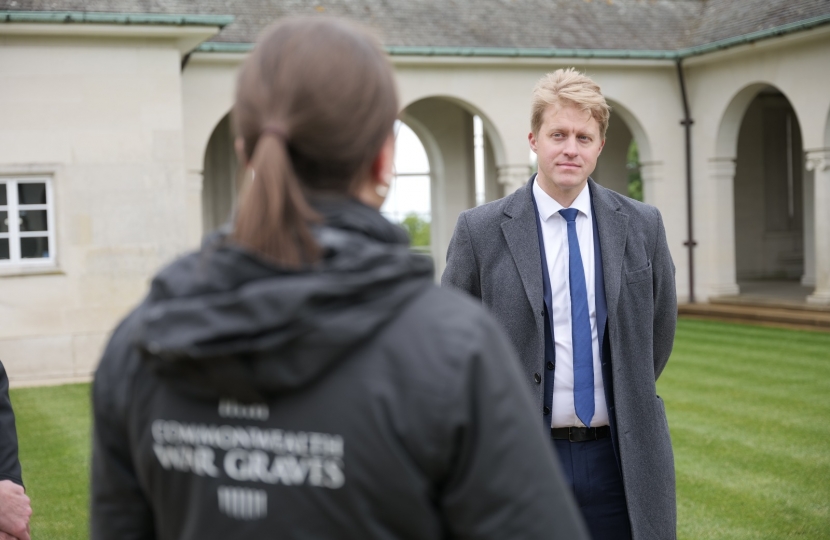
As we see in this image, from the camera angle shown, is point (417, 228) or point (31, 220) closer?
point (31, 220)

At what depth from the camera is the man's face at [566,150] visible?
3.29m

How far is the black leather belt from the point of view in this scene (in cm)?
312

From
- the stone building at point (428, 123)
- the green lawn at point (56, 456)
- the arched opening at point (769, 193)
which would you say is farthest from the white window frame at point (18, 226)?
the arched opening at point (769, 193)

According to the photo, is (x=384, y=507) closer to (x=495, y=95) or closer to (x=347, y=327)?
(x=347, y=327)

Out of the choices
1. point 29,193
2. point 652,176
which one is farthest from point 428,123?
point 29,193

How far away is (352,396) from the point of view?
4.42 feet

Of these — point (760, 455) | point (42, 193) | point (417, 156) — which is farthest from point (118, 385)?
point (417, 156)

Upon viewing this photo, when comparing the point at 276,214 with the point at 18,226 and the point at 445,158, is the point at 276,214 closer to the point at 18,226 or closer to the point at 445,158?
the point at 18,226

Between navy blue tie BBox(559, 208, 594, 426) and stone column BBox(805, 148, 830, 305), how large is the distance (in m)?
13.3

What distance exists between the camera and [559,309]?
10.5 feet

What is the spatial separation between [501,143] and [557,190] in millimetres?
13983

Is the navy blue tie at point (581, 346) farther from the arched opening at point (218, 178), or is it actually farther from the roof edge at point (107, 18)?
the arched opening at point (218, 178)

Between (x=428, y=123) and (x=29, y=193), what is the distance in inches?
374

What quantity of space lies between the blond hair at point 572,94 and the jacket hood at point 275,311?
206cm
